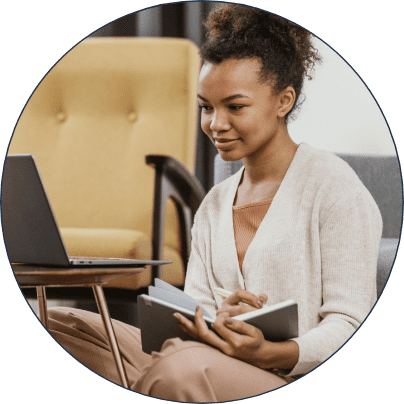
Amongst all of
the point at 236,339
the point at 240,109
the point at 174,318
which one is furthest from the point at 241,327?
the point at 240,109

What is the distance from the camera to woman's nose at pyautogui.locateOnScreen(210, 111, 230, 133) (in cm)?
115

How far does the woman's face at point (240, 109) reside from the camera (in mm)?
1126

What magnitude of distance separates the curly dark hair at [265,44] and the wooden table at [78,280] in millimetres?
484

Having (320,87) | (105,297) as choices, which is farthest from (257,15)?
(105,297)

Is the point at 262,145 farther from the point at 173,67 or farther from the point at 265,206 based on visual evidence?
the point at 173,67

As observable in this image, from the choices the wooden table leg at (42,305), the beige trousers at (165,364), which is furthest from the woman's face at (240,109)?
the wooden table leg at (42,305)

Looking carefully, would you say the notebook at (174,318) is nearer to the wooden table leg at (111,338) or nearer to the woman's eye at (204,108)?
the wooden table leg at (111,338)

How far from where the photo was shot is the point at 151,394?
48.1 inches

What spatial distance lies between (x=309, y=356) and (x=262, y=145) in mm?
437

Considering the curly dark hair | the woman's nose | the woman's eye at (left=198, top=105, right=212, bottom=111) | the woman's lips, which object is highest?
the curly dark hair

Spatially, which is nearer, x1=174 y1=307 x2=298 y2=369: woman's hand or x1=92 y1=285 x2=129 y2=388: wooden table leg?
x1=174 y1=307 x2=298 y2=369: woman's hand

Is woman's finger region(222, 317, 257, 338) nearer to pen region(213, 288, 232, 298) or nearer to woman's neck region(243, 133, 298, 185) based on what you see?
pen region(213, 288, 232, 298)

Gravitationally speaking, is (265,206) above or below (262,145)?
below

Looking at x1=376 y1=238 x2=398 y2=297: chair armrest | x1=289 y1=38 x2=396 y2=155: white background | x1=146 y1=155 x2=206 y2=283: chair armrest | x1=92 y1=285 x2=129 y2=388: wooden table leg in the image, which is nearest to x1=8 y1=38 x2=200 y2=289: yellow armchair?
x1=146 y1=155 x2=206 y2=283: chair armrest
